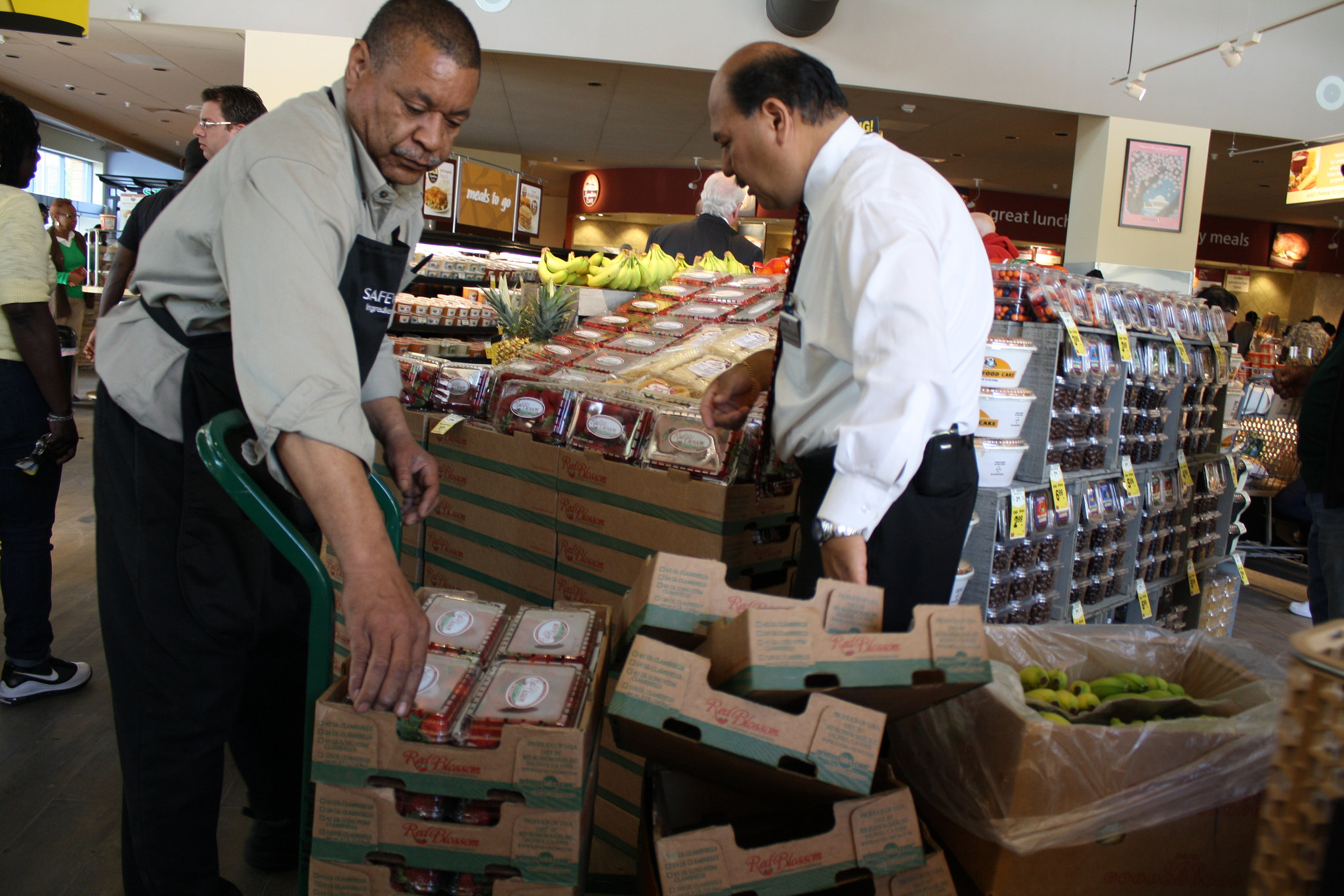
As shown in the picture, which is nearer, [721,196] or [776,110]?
[776,110]

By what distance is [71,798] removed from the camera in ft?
7.48

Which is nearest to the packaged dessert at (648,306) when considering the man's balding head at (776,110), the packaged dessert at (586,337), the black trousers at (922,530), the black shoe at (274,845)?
the packaged dessert at (586,337)

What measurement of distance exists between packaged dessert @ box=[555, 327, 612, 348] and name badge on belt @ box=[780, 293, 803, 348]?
141 cm

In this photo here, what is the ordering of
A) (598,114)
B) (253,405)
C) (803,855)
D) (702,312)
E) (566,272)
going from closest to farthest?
(253,405) < (803,855) < (702,312) < (566,272) < (598,114)

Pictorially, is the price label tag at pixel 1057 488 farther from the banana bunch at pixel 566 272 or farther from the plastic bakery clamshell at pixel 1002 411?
the banana bunch at pixel 566 272

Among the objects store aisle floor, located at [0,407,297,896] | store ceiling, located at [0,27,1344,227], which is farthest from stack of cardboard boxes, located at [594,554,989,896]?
store ceiling, located at [0,27,1344,227]

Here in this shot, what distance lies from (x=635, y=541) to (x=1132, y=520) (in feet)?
7.09

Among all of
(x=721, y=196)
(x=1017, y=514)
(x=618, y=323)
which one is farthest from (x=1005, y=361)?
(x=721, y=196)

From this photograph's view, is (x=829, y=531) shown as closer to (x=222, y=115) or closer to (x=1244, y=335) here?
(x=222, y=115)

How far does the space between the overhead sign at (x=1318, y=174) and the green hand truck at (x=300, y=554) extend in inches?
410

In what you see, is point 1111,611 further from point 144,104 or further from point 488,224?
point 144,104

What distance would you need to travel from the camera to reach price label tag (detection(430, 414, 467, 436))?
2639 mm

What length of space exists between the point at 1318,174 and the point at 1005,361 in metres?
8.64

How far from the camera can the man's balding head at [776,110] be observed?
1.58 meters
